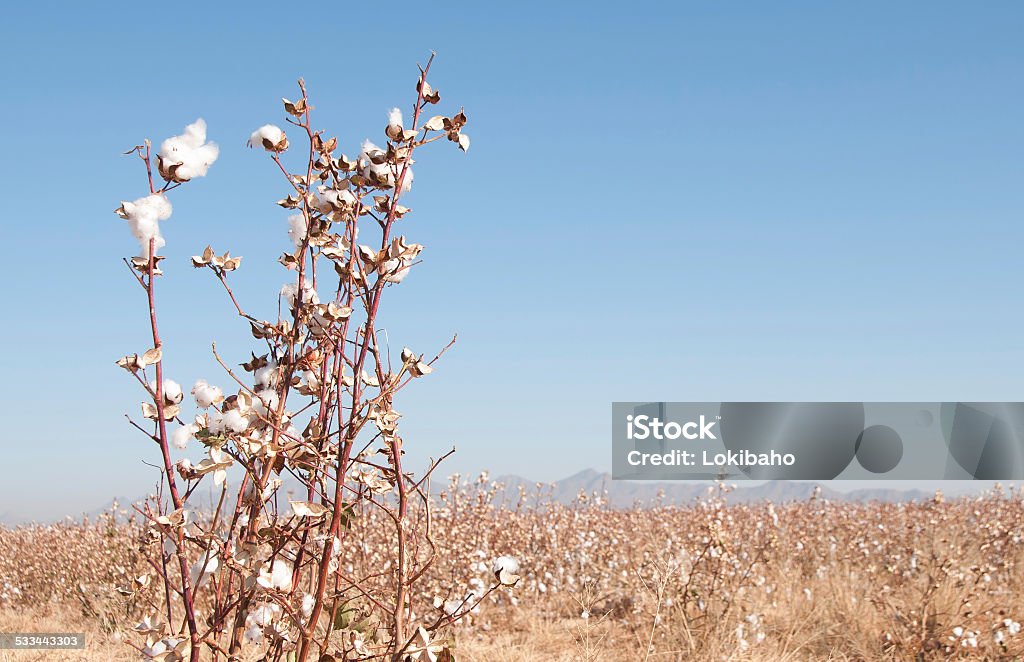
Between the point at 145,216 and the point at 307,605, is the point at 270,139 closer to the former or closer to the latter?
the point at 145,216

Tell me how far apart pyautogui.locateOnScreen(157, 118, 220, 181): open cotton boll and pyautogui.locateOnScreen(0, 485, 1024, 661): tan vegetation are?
119 centimetres

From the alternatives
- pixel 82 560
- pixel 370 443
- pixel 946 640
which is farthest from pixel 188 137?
pixel 82 560

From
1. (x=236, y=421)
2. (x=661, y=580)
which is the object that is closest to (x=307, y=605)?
(x=236, y=421)

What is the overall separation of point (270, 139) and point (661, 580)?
3.47 metres

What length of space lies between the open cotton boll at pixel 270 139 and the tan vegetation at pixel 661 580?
1213mm

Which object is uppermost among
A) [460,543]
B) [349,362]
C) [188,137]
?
[188,137]

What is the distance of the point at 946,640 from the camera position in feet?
15.3

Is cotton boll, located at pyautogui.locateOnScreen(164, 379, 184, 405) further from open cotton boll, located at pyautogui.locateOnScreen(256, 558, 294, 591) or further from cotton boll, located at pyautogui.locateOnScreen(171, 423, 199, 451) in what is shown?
open cotton boll, located at pyautogui.locateOnScreen(256, 558, 294, 591)

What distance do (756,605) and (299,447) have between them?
14.2 ft

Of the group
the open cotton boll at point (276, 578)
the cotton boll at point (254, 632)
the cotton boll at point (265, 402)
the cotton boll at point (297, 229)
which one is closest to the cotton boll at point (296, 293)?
the cotton boll at point (297, 229)

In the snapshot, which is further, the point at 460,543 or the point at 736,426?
the point at 736,426

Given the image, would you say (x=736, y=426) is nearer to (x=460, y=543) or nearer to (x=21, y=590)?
(x=460, y=543)

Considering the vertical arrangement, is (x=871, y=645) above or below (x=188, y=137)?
below

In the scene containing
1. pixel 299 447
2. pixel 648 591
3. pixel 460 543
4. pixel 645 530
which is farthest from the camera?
pixel 645 530
